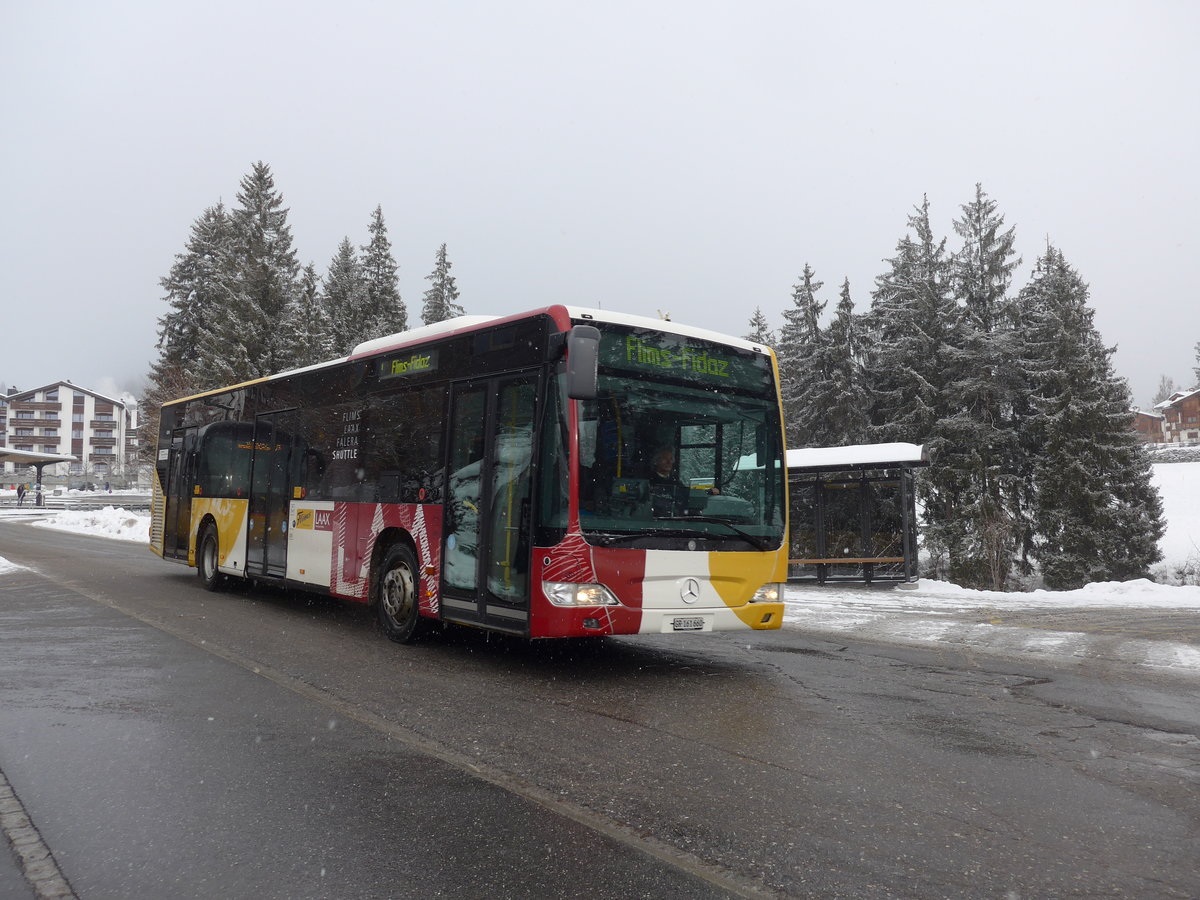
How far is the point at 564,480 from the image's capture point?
7109 millimetres

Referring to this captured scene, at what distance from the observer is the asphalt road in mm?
3449

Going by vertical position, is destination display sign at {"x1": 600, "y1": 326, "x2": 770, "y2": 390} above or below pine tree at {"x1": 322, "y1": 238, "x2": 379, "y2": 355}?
below

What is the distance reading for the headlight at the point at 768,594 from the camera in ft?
25.9

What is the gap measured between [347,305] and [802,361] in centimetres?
3168

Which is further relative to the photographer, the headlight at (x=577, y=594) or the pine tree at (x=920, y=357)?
the pine tree at (x=920, y=357)

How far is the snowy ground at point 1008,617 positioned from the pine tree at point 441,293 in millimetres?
43996

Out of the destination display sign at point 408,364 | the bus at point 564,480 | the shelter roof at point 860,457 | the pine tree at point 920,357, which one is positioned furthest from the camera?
the pine tree at point 920,357

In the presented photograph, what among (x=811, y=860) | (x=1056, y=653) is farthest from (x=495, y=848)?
(x=1056, y=653)

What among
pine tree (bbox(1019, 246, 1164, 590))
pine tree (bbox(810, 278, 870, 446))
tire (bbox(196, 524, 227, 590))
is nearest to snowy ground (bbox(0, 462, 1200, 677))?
tire (bbox(196, 524, 227, 590))

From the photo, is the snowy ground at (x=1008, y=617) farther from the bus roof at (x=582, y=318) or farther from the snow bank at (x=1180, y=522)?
the snow bank at (x=1180, y=522)

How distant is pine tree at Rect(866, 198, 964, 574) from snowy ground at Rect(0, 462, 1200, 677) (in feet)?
67.7

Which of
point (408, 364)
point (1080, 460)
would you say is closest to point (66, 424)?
point (1080, 460)

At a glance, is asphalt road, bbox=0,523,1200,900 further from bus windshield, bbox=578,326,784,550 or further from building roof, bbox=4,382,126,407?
building roof, bbox=4,382,126,407

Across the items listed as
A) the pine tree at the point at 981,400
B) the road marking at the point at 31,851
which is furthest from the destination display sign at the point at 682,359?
the pine tree at the point at 981,400
